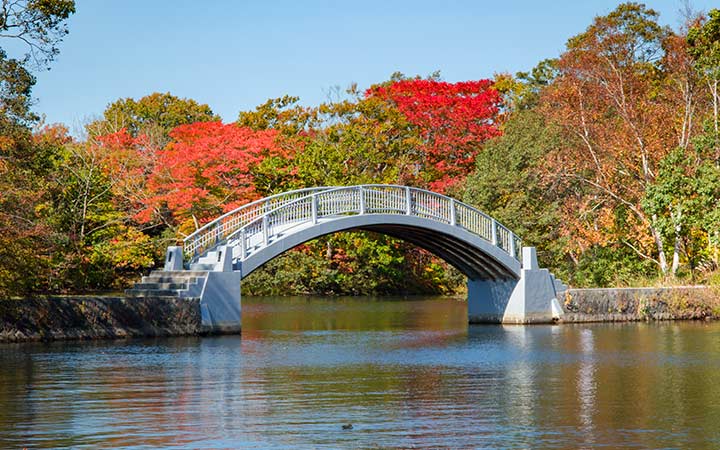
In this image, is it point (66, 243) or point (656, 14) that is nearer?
point (66, 243)

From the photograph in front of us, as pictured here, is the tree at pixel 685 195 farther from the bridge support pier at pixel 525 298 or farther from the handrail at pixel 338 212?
the handrail at pixel 338 212

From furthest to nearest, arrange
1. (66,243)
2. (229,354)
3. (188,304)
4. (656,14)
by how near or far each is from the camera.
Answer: (656,14)
(66,243)
(188,304)
(229,354)

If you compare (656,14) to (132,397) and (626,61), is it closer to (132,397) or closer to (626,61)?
(626,61)

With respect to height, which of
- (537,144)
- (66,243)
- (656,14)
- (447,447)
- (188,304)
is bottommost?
(447,447)

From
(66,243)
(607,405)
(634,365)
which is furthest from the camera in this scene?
(66,243)

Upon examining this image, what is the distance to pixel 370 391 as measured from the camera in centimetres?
1711

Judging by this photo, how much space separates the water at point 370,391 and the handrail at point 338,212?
2628mm

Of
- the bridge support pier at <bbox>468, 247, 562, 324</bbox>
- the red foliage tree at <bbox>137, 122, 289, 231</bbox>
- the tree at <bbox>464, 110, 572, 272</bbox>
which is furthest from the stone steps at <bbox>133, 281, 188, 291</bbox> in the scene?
the tree at <bbox>464, 110, 572, 272</bbox>

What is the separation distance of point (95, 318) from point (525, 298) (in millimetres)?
12770

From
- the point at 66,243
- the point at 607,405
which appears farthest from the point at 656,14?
the point at 607,405

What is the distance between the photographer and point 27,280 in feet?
75.5

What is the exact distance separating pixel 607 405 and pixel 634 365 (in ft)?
18.4

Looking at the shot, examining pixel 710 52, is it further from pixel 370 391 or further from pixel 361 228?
pixel 370 391

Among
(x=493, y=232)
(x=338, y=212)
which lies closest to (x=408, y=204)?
(x=338, y=212)
